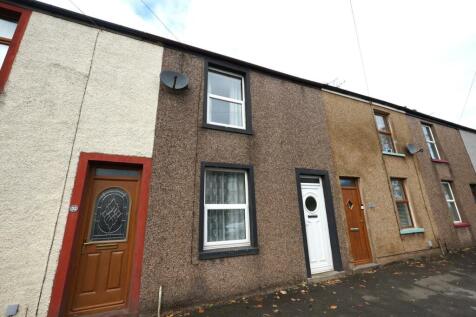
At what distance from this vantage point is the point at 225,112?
5.12 meters

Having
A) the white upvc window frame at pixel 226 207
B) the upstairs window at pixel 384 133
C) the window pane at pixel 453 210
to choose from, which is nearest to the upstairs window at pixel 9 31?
the white upvc window frame at pixel 226 207

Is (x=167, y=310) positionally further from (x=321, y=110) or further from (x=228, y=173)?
(x=321, y=110)

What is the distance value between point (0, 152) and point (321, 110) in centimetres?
715

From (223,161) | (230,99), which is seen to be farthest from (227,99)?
(223,161)

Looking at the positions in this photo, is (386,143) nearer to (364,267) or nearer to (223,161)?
(364,267)

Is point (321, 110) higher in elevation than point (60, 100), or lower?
higher

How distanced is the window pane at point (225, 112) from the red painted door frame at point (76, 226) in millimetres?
1925

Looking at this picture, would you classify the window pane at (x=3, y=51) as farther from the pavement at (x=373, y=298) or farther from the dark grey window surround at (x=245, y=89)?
the pavement at (x=373, y=298)

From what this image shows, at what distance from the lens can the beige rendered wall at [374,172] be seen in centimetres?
587

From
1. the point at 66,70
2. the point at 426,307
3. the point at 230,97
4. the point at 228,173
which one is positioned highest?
the point at 230,97

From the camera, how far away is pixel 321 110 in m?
6.31

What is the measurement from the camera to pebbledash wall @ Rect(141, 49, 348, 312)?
11.7ft

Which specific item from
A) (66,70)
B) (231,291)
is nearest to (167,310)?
(231,291)

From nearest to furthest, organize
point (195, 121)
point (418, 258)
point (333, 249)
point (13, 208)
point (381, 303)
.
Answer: point (13, 208) → point (381, 303) → point (195, 121) → point (333, 249) → point (418, 258)
